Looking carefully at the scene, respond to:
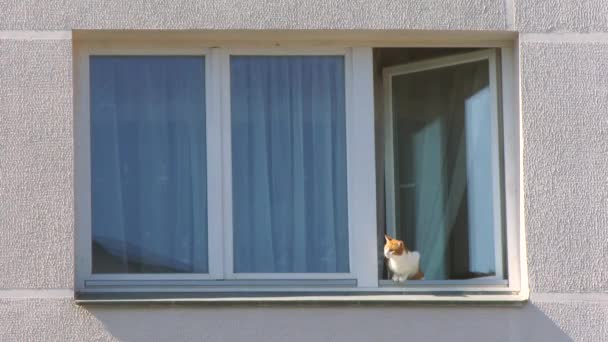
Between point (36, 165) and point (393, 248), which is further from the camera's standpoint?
point (393, 248)

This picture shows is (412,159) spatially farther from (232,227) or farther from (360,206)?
(232,227)

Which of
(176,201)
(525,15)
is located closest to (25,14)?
(176,201)

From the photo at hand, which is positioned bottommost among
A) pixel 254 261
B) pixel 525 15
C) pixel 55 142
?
pixel 254 261

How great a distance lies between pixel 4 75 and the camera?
10.0 meters

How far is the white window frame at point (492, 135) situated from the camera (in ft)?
33.9

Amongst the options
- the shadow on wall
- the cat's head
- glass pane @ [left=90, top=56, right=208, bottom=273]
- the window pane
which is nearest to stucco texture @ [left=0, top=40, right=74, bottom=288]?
glass pane @ [left=90, top=56, right=208, bottom=273]

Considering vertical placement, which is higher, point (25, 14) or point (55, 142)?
point (25, 14)

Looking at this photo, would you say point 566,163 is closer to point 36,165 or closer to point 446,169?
point 446,169

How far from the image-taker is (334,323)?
994 cm

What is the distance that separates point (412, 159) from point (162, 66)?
5.11 ft

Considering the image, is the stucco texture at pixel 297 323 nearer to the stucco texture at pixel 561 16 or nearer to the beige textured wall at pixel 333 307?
the beige textured wall at pixel 333 307

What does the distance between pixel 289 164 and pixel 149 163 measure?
0.81 metres

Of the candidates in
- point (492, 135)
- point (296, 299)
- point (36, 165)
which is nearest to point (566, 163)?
point (492, 135)

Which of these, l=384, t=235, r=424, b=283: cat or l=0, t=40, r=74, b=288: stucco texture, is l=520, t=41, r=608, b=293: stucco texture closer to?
l=384, t=235, r=424, b=283: cat
